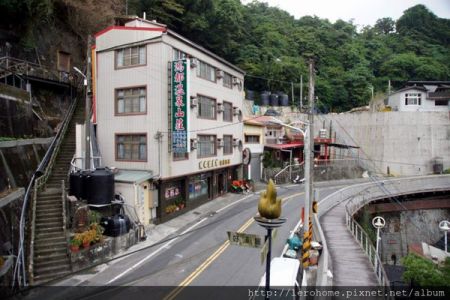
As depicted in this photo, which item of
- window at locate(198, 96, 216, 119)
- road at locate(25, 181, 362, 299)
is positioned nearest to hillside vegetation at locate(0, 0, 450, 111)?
window at locate(198, 96, 216, 119)

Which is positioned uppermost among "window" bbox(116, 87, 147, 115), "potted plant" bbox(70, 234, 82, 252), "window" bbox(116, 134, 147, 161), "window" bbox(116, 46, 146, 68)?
"window" bbox(116, 46, 146, 68)

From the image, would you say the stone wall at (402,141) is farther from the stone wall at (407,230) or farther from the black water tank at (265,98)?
the black water tank at (265,98)

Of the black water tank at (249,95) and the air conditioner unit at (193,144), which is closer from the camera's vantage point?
the air conditioner unit at (193,144)

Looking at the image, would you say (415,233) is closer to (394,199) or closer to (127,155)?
(394,199)

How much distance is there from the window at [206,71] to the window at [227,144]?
6.32 meters

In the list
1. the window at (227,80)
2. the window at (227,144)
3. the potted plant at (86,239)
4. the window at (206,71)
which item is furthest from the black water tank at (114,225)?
the window at (227,80)

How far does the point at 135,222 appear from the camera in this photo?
21375 mm

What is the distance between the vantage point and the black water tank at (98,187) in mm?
20297

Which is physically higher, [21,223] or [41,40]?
[41,40]

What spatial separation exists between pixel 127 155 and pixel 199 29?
29.3m

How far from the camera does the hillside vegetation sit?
3738 cm

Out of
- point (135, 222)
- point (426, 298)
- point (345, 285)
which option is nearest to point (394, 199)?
point (426, 298)

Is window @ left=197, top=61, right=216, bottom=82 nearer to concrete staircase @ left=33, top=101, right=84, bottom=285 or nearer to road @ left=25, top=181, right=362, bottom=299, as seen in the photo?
road @ left=25, top=181, right=362, bottom=299

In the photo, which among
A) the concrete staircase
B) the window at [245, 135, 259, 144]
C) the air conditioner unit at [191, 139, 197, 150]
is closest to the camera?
the concrete staircase
